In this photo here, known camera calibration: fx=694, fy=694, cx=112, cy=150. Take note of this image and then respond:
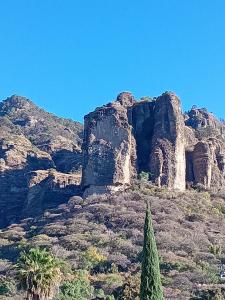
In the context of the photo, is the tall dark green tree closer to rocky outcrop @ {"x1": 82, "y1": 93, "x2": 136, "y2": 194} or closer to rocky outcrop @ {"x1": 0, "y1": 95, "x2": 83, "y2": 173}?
rocky outcrop @ {"x1": 82, "y1": 93, "x2": 136, "y2": 194}

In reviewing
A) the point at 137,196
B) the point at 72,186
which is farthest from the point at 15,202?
the point at 137,196

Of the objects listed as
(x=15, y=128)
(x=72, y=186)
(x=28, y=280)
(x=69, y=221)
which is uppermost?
(x=15, y=128)

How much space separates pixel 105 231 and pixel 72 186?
28863 mm

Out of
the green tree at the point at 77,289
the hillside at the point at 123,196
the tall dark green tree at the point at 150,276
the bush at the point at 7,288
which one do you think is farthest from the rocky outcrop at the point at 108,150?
the tall dark green tree at the point at 150,276

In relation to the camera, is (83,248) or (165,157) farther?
(165,157)

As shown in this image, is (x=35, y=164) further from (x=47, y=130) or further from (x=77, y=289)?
(x=77, y=289)

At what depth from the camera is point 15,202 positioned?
123 meters

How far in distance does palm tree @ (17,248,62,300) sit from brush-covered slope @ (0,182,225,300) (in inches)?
867

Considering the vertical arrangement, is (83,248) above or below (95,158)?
below

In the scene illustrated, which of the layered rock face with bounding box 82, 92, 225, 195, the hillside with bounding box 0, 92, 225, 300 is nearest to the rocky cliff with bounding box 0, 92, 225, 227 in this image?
the layered rock face with bounding box 82, 92, 225, 195

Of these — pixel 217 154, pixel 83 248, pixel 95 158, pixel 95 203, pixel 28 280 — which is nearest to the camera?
pixel 28 280

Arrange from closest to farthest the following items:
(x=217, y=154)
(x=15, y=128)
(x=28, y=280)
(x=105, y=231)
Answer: (x=28, y=280)
(x=105, y=231)
(x=217, y=154)
(x=15, y=128)

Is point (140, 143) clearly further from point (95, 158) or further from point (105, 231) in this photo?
point (105, 231)

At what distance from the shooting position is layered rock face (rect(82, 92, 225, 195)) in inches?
4181
